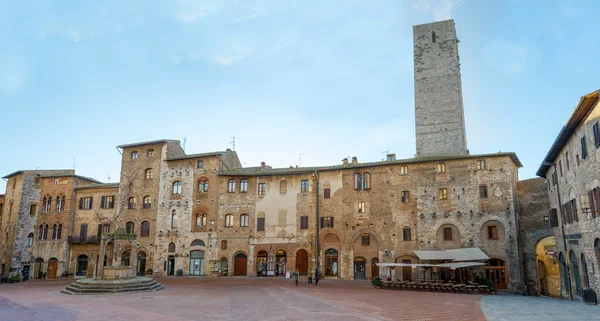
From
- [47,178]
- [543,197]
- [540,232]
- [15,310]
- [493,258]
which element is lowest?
[15,310]

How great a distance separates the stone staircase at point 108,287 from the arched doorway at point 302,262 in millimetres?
Answer: 12695

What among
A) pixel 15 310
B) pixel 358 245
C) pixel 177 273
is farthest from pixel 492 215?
pixel 15 310

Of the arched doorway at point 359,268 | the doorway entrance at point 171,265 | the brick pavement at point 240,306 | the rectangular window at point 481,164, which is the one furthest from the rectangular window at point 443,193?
the doorway entrance at point 171,265

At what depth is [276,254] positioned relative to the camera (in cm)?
3472

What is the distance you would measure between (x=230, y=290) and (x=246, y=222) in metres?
11.6

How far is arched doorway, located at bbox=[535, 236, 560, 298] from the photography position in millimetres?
32125

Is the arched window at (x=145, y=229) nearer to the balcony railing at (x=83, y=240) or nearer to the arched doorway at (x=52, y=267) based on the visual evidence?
the balcony railing at (x=83, y=240)

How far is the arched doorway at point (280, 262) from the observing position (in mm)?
34531

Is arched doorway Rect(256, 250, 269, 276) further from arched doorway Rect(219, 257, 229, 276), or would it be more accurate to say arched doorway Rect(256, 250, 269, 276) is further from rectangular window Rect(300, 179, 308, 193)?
rectangular window Rect(300, 179, 308, 193)

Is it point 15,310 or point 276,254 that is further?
point 276,254

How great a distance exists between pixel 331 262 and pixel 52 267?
85.3 ft

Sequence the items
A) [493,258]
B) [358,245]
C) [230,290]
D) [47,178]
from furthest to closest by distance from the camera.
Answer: [47,178], [358,245], [493,258], [230,290]

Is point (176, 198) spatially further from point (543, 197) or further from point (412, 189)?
point (543, 197)

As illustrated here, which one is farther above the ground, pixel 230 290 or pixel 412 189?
pixel 412 189
